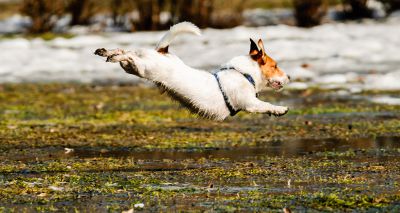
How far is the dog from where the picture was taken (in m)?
8.73

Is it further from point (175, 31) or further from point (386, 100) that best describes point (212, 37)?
point (175, 31)

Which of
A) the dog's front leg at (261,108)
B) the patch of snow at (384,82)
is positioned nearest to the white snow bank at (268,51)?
the patch of snow at (384,82)

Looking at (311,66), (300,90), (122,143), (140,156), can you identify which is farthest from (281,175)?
(311,66)

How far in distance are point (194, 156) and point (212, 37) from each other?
14.5 meters

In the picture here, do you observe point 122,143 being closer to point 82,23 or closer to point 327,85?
point 327,85

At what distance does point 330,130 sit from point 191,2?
14547 millimetres

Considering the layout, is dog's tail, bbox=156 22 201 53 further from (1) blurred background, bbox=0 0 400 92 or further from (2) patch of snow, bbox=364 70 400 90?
(2) patch of snow, bbox=364 70 400 90

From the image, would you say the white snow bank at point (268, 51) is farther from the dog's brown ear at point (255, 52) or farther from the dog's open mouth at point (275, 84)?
the dog's brown ear at point (255, 52)

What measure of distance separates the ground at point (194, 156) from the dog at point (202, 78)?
528 millimetres

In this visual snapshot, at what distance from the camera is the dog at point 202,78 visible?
8.73 metres

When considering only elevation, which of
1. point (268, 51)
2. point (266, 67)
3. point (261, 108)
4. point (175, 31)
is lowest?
point (261, 108)

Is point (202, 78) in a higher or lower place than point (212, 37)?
lower

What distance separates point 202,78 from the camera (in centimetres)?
891

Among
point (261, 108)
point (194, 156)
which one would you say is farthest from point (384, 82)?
point (261, 108)
